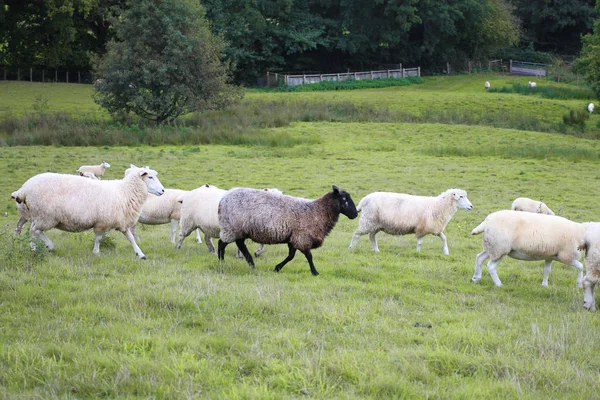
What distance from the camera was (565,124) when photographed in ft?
140

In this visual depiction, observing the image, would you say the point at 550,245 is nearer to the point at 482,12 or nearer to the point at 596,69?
the point at 596,69

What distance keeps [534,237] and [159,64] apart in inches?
1132

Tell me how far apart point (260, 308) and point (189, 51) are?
29.9 m

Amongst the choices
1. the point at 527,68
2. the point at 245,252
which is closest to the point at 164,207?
the point at 245,252

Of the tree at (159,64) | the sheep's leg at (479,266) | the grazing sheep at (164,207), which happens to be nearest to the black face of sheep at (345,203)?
the sheep's leg at (479,266)

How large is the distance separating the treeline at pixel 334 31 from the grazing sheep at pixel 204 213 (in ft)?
139

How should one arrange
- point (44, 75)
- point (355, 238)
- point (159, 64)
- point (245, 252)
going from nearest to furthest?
point (245, 252), point (355, 238), point (159, 64), point (44, 75)

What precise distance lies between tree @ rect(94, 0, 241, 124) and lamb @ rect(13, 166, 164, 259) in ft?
80.3

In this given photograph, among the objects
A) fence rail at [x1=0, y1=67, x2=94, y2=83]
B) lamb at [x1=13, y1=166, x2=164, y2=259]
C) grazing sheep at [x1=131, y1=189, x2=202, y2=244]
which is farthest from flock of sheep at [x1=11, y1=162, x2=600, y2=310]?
fence rail at [x1=0, y1=67, x2=94, y2=83]

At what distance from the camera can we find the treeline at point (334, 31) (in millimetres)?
56594

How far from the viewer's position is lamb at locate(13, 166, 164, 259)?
11.0 metres

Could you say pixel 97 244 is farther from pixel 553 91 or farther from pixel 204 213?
pixel 553 91

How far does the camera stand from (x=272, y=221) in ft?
35.2

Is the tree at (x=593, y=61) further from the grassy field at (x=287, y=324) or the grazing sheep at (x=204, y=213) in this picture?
the grazing sheep at (x=204, y=213)
